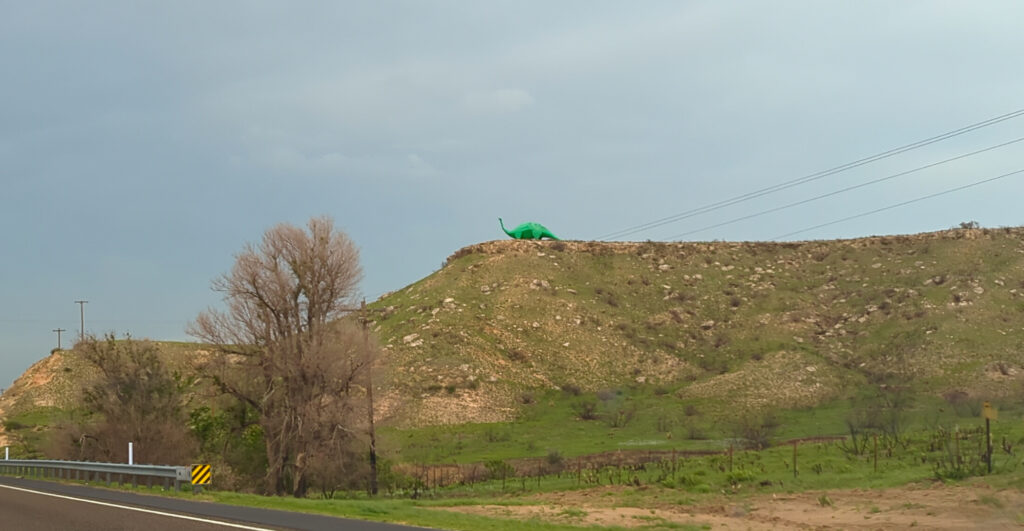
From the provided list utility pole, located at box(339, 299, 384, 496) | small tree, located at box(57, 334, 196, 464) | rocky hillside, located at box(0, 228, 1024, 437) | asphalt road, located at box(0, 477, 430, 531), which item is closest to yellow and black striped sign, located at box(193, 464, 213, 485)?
asphalt road, located at box(0, 477, 430, 531)

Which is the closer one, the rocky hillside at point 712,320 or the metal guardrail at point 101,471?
the metal guardrail at point 101,471

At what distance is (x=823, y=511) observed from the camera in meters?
26.6

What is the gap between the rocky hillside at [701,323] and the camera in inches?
2943

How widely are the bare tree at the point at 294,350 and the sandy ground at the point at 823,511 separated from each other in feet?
52.6

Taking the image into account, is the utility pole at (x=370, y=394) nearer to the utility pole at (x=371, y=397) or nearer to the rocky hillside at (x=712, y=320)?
the utility pole at (x=371, y=397)

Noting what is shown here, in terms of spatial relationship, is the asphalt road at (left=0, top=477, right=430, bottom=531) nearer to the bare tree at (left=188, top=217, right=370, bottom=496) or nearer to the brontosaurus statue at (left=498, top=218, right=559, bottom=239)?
the bare tree at (left=188, top=217, right=370, bottom=496)

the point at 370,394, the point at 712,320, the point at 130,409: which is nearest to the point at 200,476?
the point at 370,394

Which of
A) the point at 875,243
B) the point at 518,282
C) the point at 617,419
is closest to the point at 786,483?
the point at 617,419

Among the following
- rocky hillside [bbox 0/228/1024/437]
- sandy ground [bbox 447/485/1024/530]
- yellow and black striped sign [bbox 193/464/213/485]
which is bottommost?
sandy ground [bbox 447/485/1024/530]

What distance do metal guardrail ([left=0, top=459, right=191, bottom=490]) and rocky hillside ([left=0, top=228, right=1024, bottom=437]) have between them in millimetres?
22125

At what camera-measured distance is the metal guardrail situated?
88.4 feet

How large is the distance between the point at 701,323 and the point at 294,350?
55.8m

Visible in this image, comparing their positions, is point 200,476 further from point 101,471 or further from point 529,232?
point 529,232

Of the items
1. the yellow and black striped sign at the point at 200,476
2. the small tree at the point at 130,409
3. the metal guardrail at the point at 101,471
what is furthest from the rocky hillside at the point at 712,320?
the yellow and black striped sign at the point at 200,476
